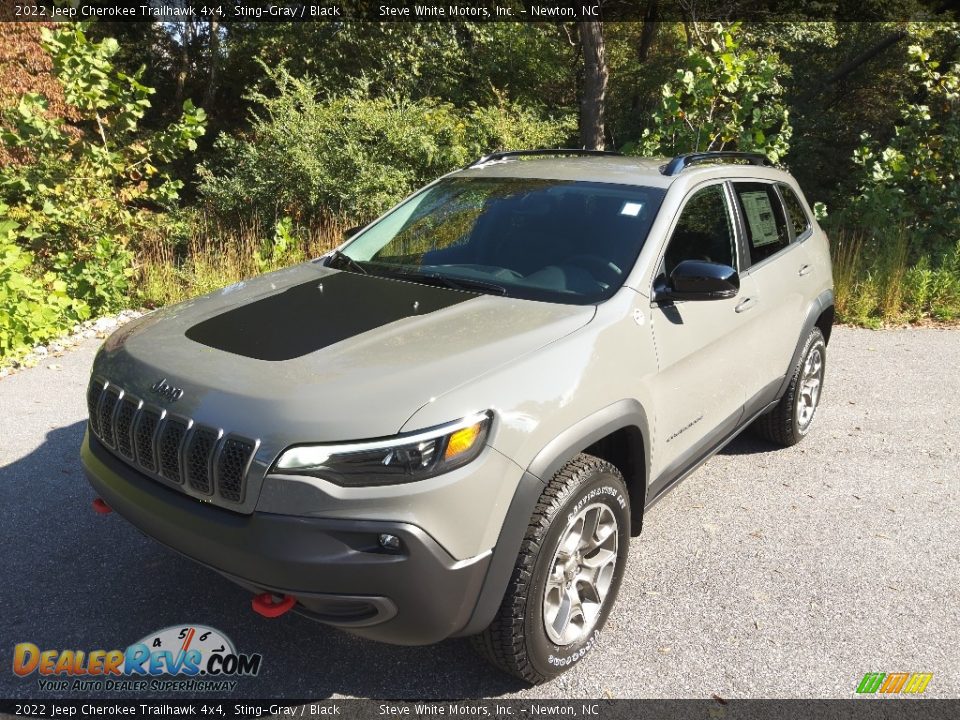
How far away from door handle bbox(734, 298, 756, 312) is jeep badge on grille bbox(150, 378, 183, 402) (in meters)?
2.50

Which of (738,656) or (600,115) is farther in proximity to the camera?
(600,115)

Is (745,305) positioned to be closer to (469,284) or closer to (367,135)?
(469,284)

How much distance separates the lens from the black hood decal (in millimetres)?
2709

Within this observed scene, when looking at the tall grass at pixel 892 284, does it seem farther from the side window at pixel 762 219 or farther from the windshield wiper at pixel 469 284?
the windshield wiper at pixel 469 284

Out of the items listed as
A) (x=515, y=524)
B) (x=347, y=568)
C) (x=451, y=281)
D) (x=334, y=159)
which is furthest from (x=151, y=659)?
(x=334, y=159)

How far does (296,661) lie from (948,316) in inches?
313

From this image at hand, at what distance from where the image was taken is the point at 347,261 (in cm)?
381

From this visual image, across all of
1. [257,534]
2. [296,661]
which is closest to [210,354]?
[257,534]

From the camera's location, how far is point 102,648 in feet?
9.48

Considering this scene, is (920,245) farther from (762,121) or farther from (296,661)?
(296,661)

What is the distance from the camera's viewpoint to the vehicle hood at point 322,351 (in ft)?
7.48

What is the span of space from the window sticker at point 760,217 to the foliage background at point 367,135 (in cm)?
439

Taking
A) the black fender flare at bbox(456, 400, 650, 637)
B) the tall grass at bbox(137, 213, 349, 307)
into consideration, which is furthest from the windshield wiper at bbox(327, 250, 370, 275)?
the tall grass at bbox(137, 213, 349, 307)

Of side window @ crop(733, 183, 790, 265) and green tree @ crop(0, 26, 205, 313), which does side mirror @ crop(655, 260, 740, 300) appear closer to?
side window @ crop(733, 183, 790, 265)
